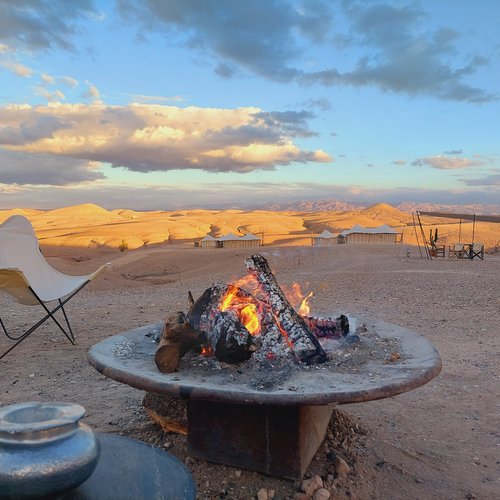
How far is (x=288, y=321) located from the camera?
2.98 meters

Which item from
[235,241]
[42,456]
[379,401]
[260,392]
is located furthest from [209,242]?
[42,456]

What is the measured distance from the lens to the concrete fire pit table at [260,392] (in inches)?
88.0

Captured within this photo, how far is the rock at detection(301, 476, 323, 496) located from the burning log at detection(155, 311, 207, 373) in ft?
2.90

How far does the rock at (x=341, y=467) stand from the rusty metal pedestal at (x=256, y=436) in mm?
150

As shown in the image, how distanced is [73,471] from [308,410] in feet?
5.08

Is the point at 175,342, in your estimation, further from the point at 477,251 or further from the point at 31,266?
the point at 477,251

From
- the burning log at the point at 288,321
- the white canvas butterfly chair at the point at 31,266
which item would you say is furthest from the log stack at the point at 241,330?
the white canvas butterfly chair at the point at 31,266

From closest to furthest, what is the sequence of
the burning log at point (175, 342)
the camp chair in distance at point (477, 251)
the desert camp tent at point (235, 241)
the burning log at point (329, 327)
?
1. the burning log at point (175, 342)
2. the burning log at point (329, 327)
3. the camp chair in distance at point (477, 251)
4. the desert camp tent at point (235, 241)

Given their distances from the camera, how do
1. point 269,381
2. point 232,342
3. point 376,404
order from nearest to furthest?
point 269,381 → point 232,342 → point 376,404

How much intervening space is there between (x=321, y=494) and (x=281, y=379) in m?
0.59

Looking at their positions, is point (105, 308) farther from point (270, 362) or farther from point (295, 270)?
→ point (295, 270)

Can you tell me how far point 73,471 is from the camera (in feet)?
3.95

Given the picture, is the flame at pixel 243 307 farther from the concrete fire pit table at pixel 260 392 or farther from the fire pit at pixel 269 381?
the concrete fire pit table at pixel 260 392

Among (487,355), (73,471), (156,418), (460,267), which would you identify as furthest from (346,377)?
(460,267)
